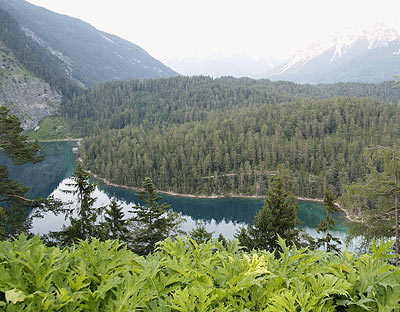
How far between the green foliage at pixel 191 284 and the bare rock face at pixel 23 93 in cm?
17004

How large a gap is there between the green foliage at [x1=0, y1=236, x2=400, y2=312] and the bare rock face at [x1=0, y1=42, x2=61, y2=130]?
170042mm

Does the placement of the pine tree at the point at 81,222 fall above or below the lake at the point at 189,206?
above

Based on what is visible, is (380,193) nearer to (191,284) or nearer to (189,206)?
(191,284)

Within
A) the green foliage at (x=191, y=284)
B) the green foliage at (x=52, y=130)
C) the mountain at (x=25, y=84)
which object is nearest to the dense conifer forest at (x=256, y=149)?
the green foliage at (x=52, y=130)

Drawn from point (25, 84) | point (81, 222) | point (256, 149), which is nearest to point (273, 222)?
point (81, 222)

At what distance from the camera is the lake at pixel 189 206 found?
2212 inches

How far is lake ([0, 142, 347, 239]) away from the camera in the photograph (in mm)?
56188

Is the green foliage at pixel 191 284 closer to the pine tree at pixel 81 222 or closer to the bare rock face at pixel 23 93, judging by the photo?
the pine tree at pixel 81 222

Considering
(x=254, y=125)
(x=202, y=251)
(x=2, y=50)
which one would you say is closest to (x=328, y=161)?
(x=254, y=125)

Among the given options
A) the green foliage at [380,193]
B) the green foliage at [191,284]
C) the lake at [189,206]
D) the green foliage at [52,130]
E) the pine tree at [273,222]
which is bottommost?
the lake at [189,206]

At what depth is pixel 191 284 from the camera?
3.44m

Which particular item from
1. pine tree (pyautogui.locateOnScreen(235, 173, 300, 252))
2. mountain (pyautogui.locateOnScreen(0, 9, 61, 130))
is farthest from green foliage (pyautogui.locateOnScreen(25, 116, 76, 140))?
pine tree (pyautogui.locateOnScreen(235, 173, 300, 252))

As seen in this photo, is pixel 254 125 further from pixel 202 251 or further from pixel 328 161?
pixel 202 251

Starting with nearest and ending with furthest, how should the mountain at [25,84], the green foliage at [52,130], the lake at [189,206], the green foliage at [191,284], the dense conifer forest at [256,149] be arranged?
the green foliage at [191,284] → the lake at [189,206] → the dense conifer forest at [256,149] → the green foliage at [52,130] → the mountain at [25,84]
